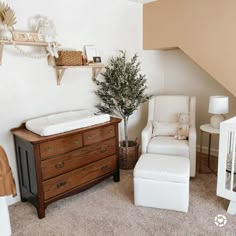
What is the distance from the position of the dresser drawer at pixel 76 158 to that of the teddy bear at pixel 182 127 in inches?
34.7

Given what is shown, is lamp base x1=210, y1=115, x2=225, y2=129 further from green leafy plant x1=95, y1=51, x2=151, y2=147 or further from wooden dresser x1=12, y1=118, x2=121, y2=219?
wooden dresser x1=12, y1=118, x2=121, y2=219

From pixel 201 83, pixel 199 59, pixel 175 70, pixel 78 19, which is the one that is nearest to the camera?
pixel 78 19

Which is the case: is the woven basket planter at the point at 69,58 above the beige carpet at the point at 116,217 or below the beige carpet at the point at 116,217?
above

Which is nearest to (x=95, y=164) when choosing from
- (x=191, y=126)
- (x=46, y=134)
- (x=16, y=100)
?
(x=46, y=134)

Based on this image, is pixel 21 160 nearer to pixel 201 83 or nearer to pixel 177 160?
pixel 177 160

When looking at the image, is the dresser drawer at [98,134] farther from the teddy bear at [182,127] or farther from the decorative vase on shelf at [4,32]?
the decorative vase on shelf at [4,32]

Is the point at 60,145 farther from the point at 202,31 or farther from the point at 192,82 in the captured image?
the point at 192,82

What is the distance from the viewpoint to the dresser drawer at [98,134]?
252 cm

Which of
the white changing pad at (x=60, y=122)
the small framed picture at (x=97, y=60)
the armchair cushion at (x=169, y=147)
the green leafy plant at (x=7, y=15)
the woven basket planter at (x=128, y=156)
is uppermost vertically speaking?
the green leafy plant at (x=7, y=15)

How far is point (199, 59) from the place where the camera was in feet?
10.0

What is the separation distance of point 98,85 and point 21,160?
136 cm

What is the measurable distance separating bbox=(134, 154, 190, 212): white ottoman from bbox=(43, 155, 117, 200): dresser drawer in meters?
0.49

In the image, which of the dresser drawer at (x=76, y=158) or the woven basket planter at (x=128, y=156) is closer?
the dresser drawer at (x=76, y=158)

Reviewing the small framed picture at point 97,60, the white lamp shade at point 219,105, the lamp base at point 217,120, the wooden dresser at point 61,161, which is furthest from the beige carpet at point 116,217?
the small framed picture at point 97,60
